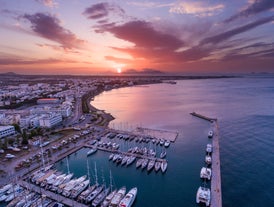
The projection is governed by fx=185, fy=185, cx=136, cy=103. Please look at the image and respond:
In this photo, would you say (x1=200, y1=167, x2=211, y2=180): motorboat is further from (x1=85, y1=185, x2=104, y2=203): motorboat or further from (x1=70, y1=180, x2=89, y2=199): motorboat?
(x1=70, y1=180, x2=89, y2=199): motorboat

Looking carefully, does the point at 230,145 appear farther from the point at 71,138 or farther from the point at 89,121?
the point at 89,121

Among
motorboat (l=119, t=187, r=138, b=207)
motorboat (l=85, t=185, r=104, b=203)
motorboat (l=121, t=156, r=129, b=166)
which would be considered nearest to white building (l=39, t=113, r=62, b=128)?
motorboat (l=121, t=156, r=129, b=166)

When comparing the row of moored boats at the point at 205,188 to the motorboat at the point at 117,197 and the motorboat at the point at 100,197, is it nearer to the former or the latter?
the motorboat at the point at 117,197

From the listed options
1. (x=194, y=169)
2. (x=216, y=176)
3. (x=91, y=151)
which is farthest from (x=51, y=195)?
(x=216, y=176)

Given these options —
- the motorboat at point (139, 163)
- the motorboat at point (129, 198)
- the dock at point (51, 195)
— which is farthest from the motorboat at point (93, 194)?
the motorboat at point (139, 163)

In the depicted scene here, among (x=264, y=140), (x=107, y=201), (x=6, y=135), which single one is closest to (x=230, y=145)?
(x=264, y=140)
